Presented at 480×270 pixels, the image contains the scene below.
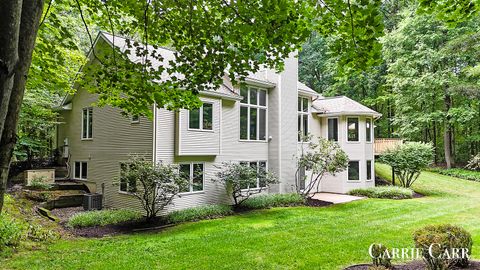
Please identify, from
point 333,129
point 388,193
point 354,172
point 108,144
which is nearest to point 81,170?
point 108,144

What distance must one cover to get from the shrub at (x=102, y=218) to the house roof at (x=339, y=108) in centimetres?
1244

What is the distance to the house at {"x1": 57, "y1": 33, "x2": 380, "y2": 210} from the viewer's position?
12250mm

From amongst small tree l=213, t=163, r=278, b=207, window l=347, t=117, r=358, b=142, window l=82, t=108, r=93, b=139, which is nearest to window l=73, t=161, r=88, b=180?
window l=82, t=108, r=93, b=139

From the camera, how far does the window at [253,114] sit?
15.2m

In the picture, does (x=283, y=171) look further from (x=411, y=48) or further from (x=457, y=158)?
(x=457, y=158)

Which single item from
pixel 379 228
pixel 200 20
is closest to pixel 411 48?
pixel 379 228

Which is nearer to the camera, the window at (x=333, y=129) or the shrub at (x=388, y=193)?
the shrub at (x=388, y=193)

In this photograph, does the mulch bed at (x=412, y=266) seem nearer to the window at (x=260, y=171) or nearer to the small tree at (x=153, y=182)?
the small tree at (x=153, y=182)

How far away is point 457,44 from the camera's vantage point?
708 inches

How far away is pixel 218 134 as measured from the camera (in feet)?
44.0

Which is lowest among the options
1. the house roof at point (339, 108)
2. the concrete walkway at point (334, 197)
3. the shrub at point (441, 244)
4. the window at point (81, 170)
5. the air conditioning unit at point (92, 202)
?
the concrete walkway at point (334, 197)

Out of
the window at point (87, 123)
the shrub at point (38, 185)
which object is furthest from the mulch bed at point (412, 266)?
the window at point (87, 123)

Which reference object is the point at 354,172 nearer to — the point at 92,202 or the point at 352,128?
the point at 352,128

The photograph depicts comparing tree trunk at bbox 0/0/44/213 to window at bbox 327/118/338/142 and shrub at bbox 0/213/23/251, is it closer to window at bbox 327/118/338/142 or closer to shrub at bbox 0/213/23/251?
shrub at bbox 0/213/23/251
